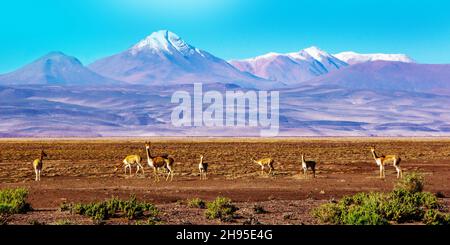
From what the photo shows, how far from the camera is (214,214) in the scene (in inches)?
664

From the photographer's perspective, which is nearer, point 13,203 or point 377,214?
point 377,214

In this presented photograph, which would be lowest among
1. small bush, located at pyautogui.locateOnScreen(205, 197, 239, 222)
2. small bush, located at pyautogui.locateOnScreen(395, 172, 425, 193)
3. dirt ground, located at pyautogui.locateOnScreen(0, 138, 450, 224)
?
dirt ground, located at pyautogui.locateOnScreen(0, 138, 450, 224)

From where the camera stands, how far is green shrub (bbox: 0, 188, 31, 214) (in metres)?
17.5

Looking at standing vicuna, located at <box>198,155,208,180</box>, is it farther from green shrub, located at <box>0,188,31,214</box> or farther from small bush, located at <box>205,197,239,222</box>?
small bush, located at <box>205,197,239,222</box>

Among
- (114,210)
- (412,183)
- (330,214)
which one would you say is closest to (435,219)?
(330,214)

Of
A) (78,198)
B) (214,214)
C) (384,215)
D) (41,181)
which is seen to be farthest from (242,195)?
(41,181)

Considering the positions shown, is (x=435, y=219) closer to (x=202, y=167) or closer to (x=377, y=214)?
(x=377, y=214)

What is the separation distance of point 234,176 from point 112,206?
724 inches

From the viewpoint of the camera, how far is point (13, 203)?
714 inches

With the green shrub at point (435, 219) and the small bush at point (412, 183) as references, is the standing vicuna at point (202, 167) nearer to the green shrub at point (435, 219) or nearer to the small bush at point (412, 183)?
the small bush at point (412, 183)

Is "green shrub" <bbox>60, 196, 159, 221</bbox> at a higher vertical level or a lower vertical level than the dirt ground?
higher

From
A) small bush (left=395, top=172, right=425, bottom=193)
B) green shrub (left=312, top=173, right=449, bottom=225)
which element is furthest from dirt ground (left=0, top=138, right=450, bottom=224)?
small bush (left=395, top=172, right=425, bottom=193)
